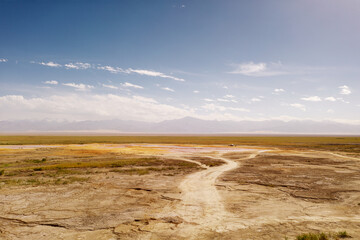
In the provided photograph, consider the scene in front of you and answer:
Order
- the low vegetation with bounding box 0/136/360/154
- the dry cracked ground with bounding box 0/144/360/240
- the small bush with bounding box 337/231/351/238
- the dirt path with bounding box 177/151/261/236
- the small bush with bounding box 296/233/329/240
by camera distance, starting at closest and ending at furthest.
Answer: the small bush with bounding box 296/233/329/240
the small bush with bounding box 337/231/351/238
the dry cracked ground with bounding box 0/144/360/240
the dirt path with bounding box 177/151/261/236
the low vegetation with bounding box 0/136/360/154

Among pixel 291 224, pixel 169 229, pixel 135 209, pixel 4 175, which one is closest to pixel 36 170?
pixel 4 175

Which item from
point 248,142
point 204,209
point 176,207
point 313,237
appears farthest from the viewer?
point 248,142

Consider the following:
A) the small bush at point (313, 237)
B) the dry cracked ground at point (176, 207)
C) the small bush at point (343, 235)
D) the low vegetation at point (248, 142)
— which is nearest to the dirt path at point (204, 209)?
the dry cracked ground at point (176, 207)

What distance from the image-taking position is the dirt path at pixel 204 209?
998cm

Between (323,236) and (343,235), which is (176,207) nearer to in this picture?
(323,236)

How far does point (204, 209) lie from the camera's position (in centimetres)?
1212

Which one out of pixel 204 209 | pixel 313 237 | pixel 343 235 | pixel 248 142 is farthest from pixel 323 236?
pixel 248 142

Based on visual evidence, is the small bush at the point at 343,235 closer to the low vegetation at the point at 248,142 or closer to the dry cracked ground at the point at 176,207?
the dry cracked ground at the point at 176,207

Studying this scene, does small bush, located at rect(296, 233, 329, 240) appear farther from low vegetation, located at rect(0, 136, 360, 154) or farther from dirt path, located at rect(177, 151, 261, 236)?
low vegetation, located at rect(0, 136, 360, 154)

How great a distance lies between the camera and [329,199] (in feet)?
46.4

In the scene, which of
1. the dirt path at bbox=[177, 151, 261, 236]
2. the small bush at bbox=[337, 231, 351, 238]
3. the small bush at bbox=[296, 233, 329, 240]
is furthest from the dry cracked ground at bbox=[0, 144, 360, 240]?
the small bush at bbox=[296, 233, 329, 240]

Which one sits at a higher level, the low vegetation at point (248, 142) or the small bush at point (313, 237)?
the small bush at point (313, 237)

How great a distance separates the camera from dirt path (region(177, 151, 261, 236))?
32.8 feet

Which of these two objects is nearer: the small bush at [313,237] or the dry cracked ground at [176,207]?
the small bush at [313,237]
